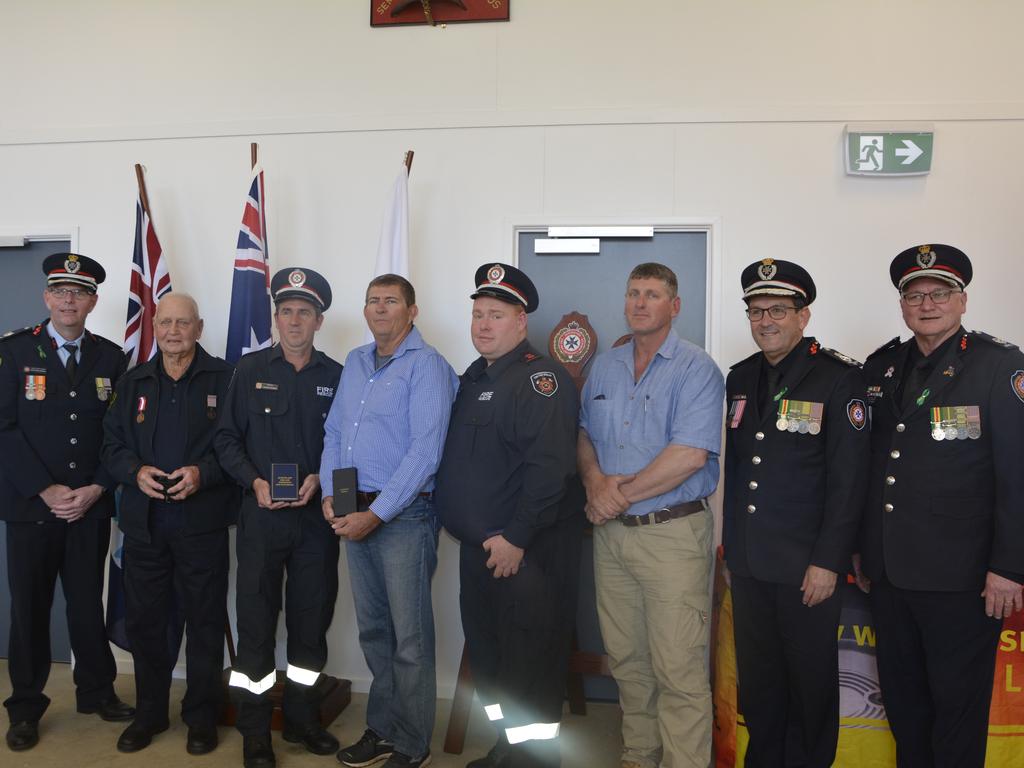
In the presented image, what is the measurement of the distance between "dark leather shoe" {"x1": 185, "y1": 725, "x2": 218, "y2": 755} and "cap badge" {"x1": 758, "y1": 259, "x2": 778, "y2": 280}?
2.75m

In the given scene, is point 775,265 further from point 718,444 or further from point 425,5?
point 425,5

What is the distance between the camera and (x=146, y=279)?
11.0 feet

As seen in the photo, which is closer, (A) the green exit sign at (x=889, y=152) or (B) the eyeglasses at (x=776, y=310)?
(B) the eyeglasses at (x=776, y=310)

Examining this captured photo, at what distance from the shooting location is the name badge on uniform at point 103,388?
293cm

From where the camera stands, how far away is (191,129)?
3.55m

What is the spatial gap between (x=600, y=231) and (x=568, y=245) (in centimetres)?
17

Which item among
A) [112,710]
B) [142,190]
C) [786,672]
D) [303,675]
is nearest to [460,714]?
[303,675]

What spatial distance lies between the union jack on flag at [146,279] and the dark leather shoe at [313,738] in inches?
72.2

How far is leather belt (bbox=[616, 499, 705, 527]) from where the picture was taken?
7.87ft

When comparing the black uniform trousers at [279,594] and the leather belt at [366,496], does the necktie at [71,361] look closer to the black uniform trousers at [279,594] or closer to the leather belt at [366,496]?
the black uniform trousers at [279,594]

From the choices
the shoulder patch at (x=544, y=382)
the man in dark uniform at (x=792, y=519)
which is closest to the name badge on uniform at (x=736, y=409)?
the man in dark uniform at (x=792, y=519)

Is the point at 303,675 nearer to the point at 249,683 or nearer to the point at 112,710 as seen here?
the point at 249,683

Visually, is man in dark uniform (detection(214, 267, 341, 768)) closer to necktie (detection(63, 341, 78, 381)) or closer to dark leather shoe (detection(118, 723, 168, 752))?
dark leather shoe (detection(118, 723, 168, 752))

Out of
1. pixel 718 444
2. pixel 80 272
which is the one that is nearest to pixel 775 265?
pixel 718 444
